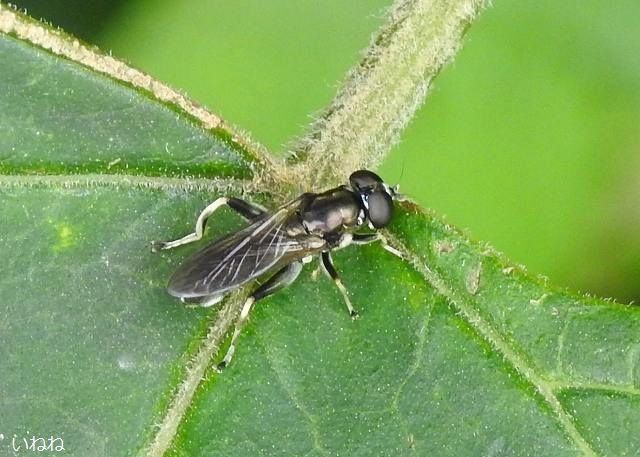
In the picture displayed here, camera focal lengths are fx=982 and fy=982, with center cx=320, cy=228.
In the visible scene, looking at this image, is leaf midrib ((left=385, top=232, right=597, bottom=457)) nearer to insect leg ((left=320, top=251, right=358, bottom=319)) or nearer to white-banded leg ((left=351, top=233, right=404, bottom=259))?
white-banded leg ((left=351, top=233, right=404, bottom=259))

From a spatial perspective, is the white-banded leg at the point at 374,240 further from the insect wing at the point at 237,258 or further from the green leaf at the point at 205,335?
the insect wing at the point at 237,258

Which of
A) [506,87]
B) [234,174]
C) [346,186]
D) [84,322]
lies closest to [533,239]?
[506,87]

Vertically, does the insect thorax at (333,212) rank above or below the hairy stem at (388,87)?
below

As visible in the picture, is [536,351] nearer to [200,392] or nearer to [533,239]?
[200,392]

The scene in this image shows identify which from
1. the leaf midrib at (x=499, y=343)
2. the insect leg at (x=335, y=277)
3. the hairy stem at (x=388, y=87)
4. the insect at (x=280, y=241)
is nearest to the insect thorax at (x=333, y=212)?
the insect at (x=280, y=241)

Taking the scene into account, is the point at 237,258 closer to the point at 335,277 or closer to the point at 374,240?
the point at 335,277

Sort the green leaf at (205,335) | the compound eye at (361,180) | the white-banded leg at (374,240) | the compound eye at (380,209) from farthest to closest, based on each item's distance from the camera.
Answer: the compound eye at (361,180)
the compound eye at (380,209)
the white-banded leg at (374,240)
the green leaf at (205,335)
